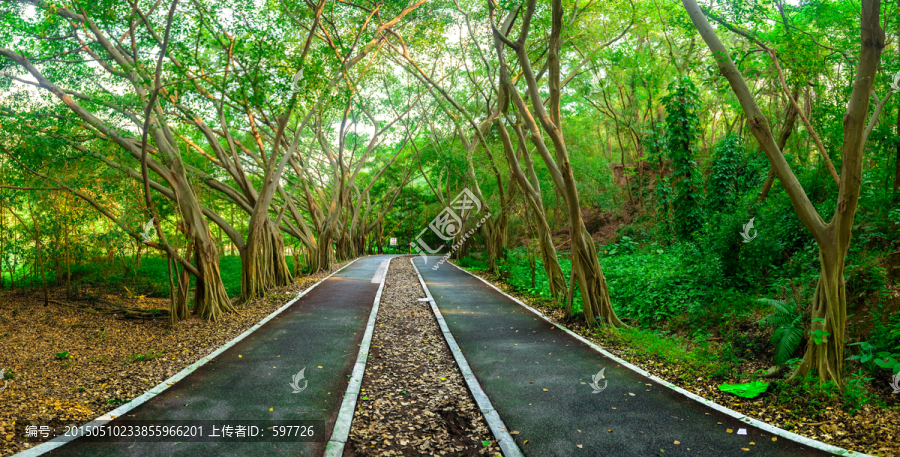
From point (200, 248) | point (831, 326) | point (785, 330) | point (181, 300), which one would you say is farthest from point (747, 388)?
point (181, 300)

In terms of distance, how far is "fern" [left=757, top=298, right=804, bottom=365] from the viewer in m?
5.50

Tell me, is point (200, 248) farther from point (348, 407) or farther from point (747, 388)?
point (747, 388)

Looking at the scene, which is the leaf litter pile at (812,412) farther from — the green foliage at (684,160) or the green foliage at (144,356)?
the green foliage at (684,160)

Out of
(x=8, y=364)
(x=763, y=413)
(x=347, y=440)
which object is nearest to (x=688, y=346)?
(x=763, y=413)

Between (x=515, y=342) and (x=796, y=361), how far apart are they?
3827 mm

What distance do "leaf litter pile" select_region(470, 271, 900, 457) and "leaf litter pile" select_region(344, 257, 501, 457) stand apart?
2.30 m

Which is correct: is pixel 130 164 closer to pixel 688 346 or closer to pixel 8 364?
pixel 8 364

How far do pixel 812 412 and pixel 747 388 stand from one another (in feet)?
2.24

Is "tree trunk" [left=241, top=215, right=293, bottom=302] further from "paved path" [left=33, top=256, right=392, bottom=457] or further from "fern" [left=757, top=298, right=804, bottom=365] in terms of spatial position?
"fern" [left=757, top=298, right=804, bottom=365]

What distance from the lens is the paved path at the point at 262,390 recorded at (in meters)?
3.94

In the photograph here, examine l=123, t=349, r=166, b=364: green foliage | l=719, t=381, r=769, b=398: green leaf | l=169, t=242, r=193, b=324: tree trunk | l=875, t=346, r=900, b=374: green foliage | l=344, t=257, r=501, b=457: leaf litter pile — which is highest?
l=169, t=242, r=193, b=324: tree trunk

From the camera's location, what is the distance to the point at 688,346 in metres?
6.94

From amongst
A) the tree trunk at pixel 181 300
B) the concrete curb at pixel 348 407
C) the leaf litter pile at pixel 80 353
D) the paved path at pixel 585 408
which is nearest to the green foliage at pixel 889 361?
the paved path at pixel 585 408

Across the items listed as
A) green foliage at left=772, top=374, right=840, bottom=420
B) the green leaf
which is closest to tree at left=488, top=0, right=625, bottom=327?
the green leaf
